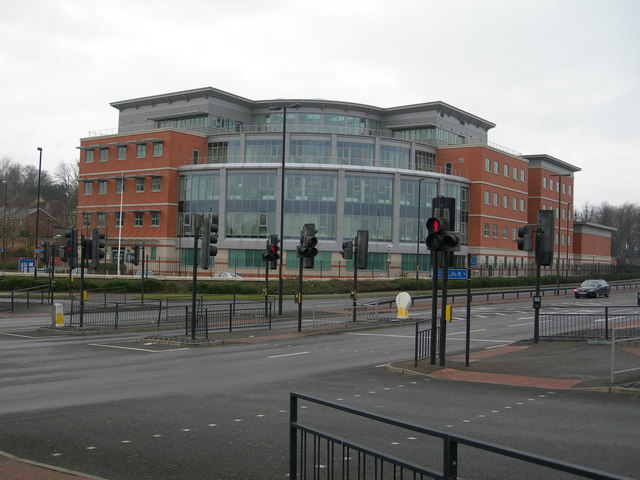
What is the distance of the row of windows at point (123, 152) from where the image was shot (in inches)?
3049

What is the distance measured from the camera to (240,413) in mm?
10914

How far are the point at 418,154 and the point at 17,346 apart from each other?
65.1m

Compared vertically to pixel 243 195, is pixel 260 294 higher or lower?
lower

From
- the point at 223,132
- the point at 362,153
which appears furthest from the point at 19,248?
the point at 362,153

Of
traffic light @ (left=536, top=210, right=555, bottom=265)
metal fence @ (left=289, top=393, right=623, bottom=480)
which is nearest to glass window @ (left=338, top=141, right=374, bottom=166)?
traffic light @ (left=536, top=210, right=555, bottom=265)

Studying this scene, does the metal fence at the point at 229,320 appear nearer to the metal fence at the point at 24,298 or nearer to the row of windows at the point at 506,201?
the metal fence at the point at 24,298

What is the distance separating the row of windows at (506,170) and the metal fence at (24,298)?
56279mm

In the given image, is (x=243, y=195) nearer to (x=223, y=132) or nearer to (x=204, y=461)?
(x=223, y=132)

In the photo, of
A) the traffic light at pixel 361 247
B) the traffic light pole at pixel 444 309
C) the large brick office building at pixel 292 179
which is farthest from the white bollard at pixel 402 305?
the large brick office building at pixel 292 179

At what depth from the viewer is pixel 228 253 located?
243ft

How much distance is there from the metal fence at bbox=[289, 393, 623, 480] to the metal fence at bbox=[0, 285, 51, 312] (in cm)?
3306

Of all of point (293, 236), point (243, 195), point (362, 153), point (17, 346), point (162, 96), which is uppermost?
point (162, 96)

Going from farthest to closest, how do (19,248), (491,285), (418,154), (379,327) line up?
(19,248) < (418,154) < (491,285) < (379,327)

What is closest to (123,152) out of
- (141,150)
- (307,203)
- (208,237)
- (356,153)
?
(141,150)
